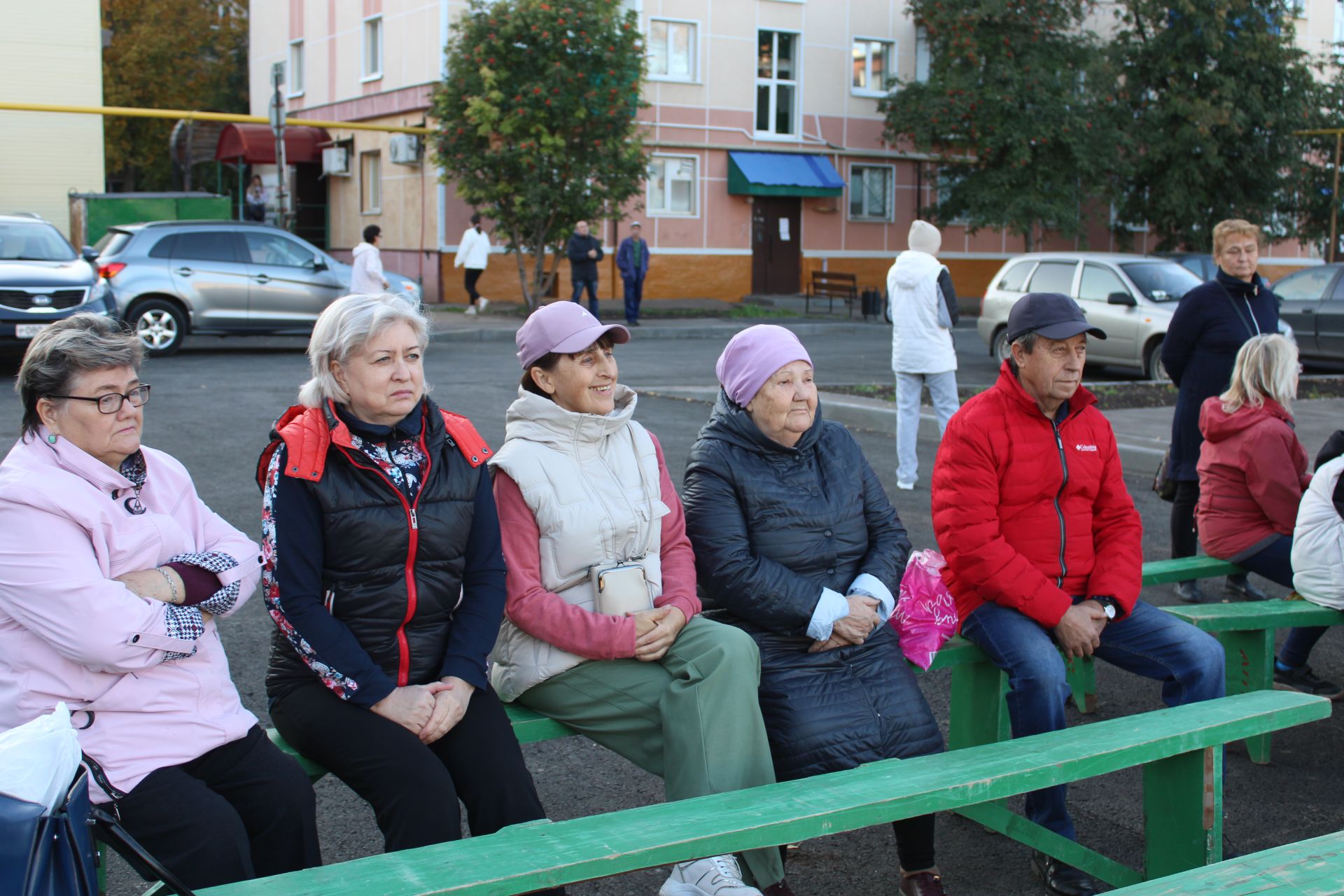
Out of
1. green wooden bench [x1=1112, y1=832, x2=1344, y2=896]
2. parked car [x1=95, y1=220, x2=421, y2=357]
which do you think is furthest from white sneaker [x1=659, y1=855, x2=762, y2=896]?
parked car [x1=95, y1=220, x2=421, y2=357]

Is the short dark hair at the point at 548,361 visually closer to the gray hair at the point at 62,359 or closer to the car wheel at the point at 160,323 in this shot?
the gray hair at the point at 62,359

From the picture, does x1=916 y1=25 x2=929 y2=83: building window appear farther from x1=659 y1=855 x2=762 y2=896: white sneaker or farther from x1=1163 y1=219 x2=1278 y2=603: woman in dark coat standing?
x1=659 y1=855 x2=762 y2=896: white sneaker

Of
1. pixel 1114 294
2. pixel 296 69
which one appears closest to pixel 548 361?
pixel 1114 294

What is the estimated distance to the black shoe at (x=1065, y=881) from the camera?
373 cm

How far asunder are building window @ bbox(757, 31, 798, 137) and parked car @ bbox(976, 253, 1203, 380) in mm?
15666

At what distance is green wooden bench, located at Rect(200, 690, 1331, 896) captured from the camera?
2594 mm

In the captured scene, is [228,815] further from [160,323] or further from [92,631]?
[160,323]

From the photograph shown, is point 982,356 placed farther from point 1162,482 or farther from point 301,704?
point 301,704

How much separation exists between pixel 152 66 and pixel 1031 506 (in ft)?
140

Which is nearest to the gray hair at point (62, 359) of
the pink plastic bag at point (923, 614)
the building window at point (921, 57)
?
the pink plastic bag at point (923, 614)

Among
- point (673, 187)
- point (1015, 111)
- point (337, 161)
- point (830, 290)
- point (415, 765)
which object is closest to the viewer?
point (415, 765)

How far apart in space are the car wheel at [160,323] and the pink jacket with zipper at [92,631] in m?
14.8

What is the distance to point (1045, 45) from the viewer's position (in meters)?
30.6

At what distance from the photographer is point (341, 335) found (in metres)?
3.41
